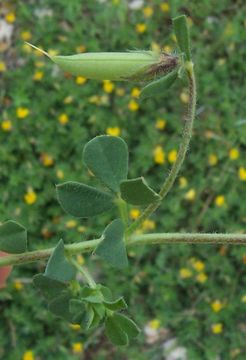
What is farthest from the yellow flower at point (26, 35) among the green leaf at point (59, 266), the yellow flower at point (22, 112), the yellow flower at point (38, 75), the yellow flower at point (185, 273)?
the green leaf at point (59, 266)

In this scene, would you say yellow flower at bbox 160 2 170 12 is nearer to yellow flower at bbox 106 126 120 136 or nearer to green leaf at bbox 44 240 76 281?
yellow flower at bbox 106 126 120 136

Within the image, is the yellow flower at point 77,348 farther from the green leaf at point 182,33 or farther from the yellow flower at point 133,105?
the green leaf at point 182,33

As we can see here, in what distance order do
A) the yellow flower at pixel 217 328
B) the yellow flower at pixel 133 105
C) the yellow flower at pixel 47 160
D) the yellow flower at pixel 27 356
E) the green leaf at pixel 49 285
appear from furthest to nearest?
the yellow flower at pixel 133 105
the yellow flower at pixel 47 160
the yellow flower at pixel 217 328
the yellow flower at pixel 27 356
the green leaf at pixel 49 285

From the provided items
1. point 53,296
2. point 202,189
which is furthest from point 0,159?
point 53,296

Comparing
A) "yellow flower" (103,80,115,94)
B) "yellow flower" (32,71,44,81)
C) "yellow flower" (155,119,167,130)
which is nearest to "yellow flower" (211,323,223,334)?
"yellow flower" (155,119,167,130)

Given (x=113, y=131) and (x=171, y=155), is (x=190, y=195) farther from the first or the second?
(x=113, y=131)

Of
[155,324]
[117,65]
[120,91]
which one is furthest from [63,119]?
[117,65]
